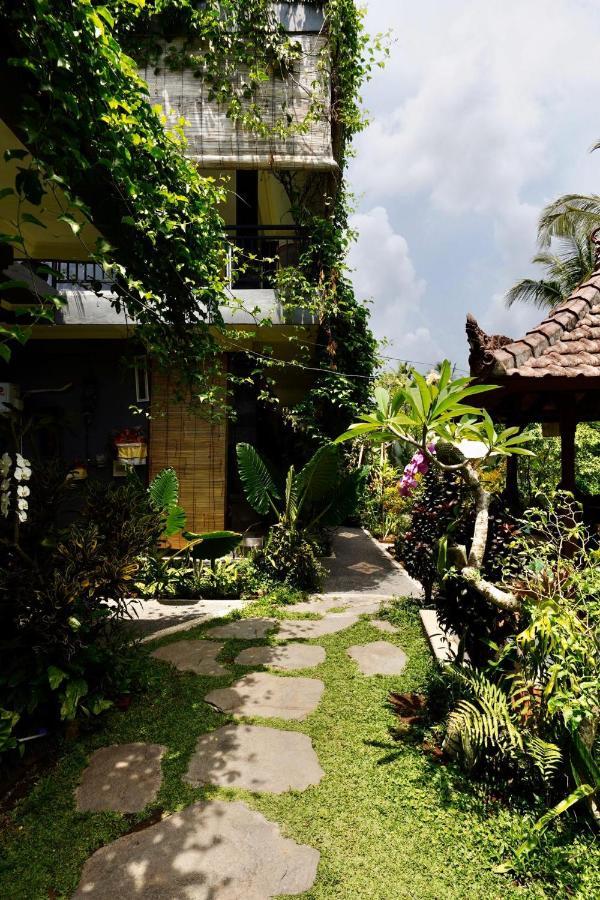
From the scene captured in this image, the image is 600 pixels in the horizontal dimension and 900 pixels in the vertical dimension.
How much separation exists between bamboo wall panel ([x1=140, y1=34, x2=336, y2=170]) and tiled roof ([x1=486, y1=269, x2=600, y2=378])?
14.4 feet

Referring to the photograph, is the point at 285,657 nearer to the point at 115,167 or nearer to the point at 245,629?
the point at 245,629

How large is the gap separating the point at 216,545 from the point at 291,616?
1516mm

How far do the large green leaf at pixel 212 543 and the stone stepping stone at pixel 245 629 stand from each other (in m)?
1.30

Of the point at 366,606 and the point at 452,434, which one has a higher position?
the point at 452,434

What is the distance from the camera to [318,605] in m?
6.21

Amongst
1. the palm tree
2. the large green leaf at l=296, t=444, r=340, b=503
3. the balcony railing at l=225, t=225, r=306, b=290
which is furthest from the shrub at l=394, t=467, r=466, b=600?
the palm tree

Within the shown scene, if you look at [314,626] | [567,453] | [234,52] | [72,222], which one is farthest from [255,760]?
[234,52]

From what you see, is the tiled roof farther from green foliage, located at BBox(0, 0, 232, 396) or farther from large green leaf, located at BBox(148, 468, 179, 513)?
large green leaf, located at BBox(148, 468, 179, 513)

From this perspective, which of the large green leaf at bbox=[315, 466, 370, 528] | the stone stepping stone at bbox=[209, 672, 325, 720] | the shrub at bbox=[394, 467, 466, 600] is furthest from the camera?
the large green leaf at bbox=[315, 466, 370, 528]

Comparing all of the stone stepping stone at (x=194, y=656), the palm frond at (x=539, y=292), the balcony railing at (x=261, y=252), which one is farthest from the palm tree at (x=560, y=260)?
A: the stone stepping stone at (x=194, y=656)

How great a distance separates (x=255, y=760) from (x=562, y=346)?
329 centimetres

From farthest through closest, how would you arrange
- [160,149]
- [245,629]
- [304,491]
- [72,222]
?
[304,491] < [245,629] < [160,149] < [72,222]

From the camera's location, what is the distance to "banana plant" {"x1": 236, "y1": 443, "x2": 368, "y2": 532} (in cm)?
687

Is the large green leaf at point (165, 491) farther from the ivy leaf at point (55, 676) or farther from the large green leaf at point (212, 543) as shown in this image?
the ivy leaf at point (55, 676)
